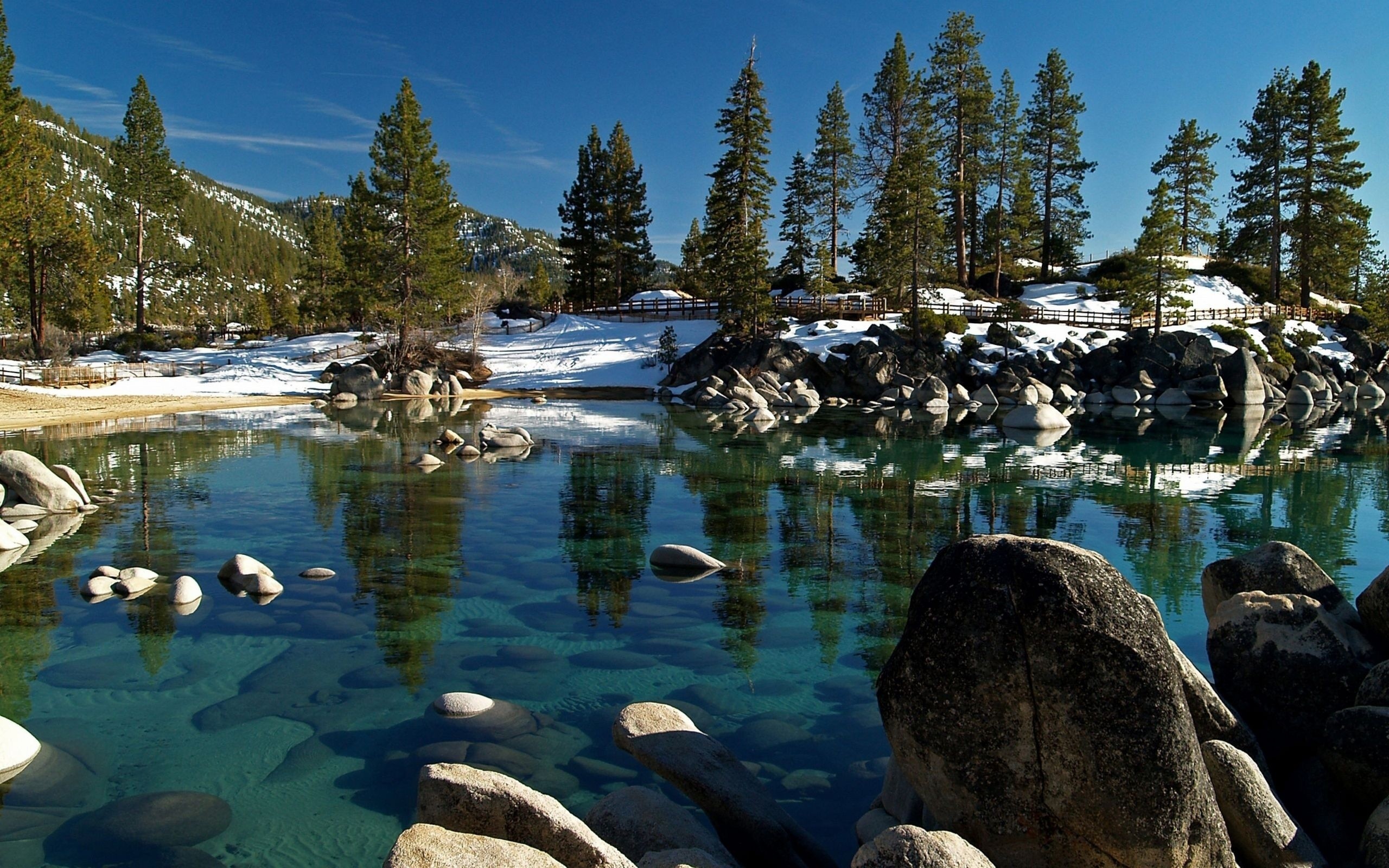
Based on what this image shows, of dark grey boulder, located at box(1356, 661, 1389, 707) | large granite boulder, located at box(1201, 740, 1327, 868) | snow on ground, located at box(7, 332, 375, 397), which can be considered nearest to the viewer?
large granite boulder, located at box(1201, 740, 1327, 868)

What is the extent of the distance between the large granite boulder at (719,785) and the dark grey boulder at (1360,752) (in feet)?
10.9

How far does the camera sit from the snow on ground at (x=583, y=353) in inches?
2205

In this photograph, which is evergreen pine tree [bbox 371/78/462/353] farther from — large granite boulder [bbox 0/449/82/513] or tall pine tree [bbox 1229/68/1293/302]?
tall pine tree [bbox 1229/68/1293/302]

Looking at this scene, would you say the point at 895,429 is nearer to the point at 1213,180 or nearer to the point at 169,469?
the point at 169,469

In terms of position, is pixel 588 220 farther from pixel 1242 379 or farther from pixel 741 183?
pixel 1242 379

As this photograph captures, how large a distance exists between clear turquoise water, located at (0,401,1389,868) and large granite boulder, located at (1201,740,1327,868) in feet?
7.55

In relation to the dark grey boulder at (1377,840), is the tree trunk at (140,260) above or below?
above

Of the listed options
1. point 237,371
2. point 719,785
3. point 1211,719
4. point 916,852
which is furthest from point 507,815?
point 237,371

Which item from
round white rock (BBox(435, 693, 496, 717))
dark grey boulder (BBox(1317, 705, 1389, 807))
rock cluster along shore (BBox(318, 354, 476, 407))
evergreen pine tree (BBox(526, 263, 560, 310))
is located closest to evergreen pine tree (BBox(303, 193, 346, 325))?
evergreen pine tree (BBox(526, 263, 560, 310))

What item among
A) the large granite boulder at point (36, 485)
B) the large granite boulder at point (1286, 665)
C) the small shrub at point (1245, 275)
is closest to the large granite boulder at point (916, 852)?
the large granite boulder at point (1286, 665)

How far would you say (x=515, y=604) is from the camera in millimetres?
10688

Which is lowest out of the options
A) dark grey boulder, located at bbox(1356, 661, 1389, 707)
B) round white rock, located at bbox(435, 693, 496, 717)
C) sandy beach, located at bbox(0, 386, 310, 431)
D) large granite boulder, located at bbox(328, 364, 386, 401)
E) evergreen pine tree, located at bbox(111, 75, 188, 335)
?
round white rock, located at bbox(435, 693, 496, 717)

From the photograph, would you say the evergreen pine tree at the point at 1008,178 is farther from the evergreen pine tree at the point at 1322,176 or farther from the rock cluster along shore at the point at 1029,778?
the rock cluster along shore at the point at 1029,778

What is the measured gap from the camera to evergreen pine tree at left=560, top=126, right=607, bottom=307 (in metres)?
71.8
